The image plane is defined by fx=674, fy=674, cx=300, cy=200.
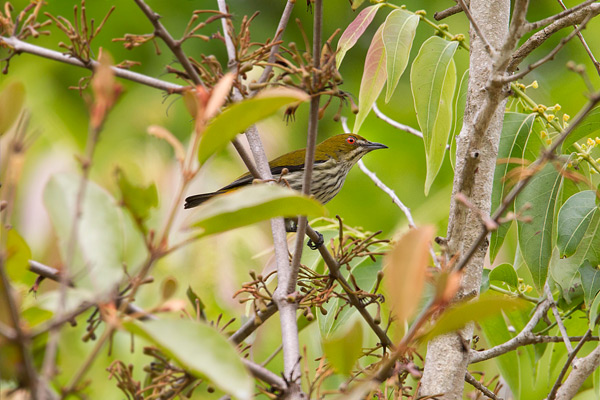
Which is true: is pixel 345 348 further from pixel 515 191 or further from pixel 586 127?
pixel 586 127

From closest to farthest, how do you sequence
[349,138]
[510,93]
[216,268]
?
[510,93] → [349,138] → [216,268]

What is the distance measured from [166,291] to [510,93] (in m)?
1.20

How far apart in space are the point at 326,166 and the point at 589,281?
8.07 ft

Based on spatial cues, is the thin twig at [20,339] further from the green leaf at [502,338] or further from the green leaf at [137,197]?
the green leaf at [502,338]

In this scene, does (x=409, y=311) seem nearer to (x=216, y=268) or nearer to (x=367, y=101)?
(x=367, y=101)

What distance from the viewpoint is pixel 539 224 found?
2.00m

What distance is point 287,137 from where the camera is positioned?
26.6ft

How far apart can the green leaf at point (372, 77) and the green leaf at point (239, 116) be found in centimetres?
103

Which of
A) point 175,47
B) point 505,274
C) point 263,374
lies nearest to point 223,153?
point 505,274

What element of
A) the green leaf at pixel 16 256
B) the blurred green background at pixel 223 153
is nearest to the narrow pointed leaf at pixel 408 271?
the green leaf at pixel 16 256

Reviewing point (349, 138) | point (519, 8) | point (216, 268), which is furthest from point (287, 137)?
point (519, 8)

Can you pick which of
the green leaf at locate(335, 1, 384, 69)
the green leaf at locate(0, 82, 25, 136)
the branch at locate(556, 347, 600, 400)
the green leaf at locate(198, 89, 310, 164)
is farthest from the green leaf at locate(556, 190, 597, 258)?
the green leaf at locate(0, 82, 25, 136)

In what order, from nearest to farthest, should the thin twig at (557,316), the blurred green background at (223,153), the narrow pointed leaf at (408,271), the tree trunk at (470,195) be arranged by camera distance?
1. the narrow pointed leaf at (408,271)
2. the tree trunk at (470,195)
3. the thin twig at (557,316)
4. the blurred green background at (223,153)

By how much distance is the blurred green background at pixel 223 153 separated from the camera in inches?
201
